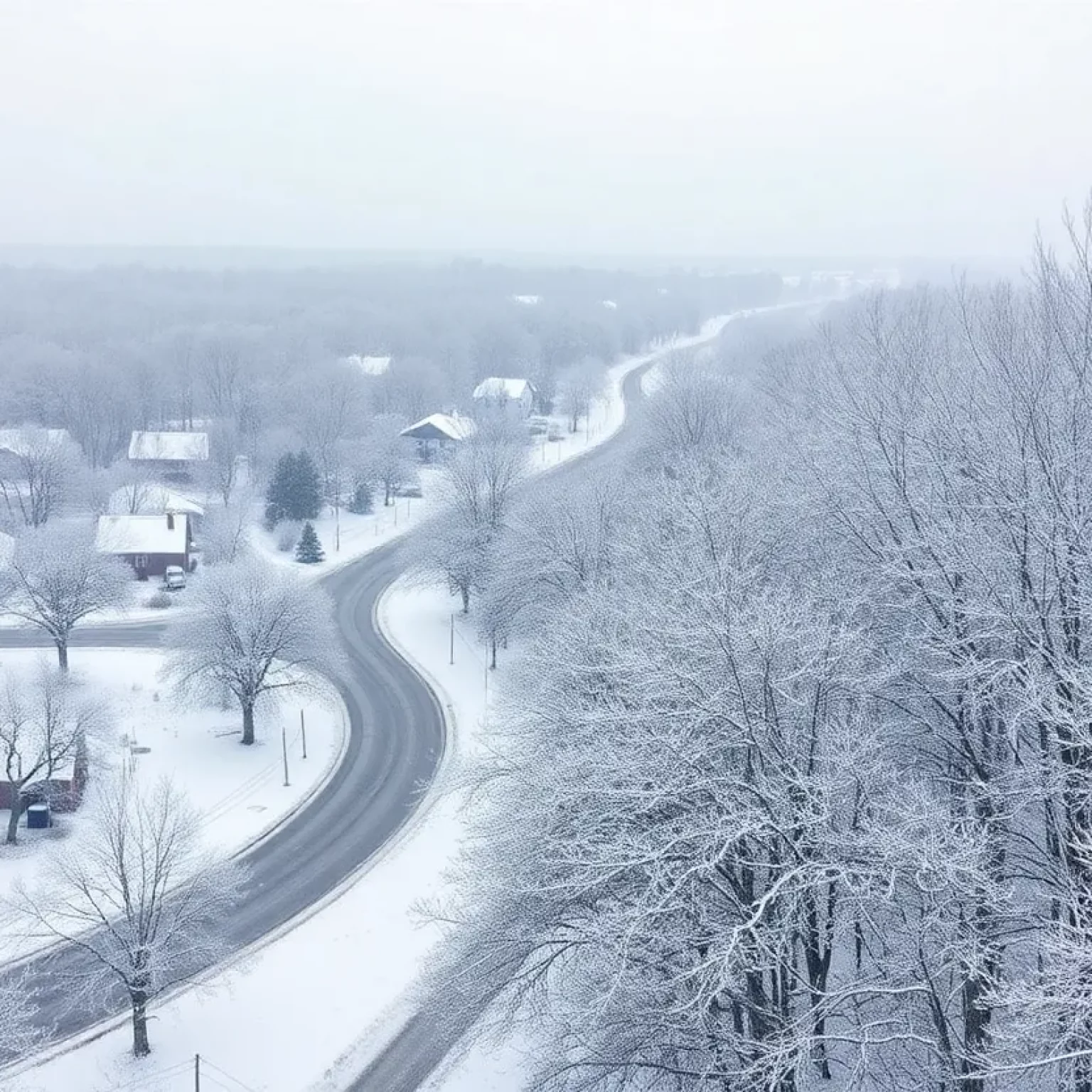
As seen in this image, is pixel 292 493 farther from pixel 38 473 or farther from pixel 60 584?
pixel 60 584

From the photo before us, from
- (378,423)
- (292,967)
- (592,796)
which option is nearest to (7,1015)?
(292,967)

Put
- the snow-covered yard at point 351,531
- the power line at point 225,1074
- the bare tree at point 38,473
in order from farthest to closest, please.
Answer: the bare tree at point 38,473, the snow-covered yard at point 351,531, the power line at point 225,1074

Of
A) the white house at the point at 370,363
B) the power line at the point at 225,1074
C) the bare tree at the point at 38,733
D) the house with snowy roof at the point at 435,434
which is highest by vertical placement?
the white house at the point at 370,363

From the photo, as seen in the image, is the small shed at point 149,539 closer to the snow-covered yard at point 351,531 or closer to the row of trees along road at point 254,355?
the snow-covered yard at point 351,531

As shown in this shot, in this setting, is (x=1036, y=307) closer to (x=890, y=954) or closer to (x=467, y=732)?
(x=890, y=954)

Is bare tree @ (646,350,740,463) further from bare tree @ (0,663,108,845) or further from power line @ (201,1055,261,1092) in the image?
power line @ (201,1055,261,1092)

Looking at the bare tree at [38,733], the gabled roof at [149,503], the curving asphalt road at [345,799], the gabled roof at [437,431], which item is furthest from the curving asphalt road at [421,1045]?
the gabled roof at [437,431]
